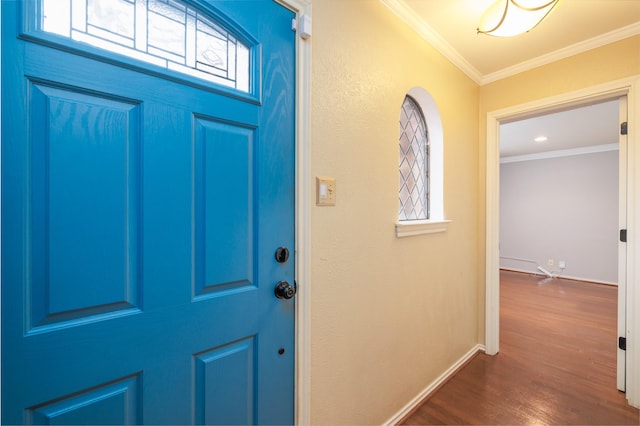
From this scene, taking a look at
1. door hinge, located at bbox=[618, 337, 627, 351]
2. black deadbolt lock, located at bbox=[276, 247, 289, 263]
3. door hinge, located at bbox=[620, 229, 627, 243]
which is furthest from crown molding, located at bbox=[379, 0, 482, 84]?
door hinge, located at bbox=[618, 337, 627, 351]

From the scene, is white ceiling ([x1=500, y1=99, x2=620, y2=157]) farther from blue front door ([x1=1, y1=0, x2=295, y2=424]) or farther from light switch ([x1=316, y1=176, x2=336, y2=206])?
blue front door ([x1=1, y1=0, x2=295, y2=424])

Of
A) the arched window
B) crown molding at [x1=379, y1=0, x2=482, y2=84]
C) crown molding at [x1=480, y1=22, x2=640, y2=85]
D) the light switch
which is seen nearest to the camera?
the light switch

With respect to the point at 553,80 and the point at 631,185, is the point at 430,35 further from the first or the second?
the point at 631,185

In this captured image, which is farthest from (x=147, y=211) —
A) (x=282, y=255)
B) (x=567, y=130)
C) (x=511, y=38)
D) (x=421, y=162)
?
(x=567, y=130)

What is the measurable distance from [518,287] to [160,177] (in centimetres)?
556

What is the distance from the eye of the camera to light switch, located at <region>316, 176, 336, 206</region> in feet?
4.01

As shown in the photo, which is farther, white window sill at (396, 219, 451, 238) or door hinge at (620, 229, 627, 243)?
door hinge at (620, 229, 627, 243)

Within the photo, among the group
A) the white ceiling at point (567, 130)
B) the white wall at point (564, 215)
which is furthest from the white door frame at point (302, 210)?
the white wall at point (564, 215)

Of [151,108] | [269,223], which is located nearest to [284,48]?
[151,108]

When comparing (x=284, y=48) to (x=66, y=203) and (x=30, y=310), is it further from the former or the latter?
(x=30, y=310)

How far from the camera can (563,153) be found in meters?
5.30

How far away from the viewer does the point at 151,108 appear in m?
0.81

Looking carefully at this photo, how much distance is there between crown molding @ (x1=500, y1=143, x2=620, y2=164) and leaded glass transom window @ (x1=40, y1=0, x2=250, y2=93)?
257 inches

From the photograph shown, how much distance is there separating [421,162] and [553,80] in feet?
3.95
